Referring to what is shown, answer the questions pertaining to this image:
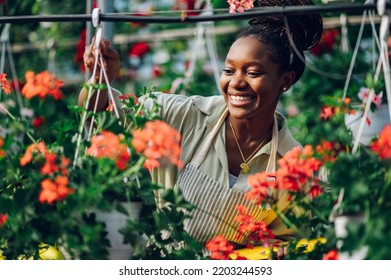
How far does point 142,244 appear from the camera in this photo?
2486 millimetres

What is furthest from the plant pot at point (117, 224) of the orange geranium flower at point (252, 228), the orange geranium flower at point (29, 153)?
the orange geranium flower at point (252, 228)

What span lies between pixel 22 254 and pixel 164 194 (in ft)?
1.47

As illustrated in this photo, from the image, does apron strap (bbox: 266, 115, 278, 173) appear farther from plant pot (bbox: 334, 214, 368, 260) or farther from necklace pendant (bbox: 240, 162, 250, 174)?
plant pot (bbox: 334, 214, 368, 260)

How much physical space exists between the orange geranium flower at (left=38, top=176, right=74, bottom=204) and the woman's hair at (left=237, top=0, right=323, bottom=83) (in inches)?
45.3

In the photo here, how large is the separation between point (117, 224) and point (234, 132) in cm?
94

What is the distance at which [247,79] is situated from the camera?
10.4 ft

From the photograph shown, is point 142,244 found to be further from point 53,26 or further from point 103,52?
point 53,26

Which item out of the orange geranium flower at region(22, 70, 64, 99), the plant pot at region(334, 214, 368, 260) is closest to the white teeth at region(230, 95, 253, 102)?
the orange geranium flower at region(22, 70, 64, 99)

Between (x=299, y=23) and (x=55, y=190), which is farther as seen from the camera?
(x=299, y=23)

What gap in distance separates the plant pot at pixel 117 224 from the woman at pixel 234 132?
67 centimetres

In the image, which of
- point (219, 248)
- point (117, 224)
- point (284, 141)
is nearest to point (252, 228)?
point (219, 248)

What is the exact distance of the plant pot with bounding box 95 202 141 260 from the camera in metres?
2.40

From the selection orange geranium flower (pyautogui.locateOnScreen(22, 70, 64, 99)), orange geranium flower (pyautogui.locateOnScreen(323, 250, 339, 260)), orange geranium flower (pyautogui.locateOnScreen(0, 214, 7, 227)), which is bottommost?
orange geranium flower (pyautogui.locateOnScreen(323, 250, 339, 260))

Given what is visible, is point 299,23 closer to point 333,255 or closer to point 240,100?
point 240,100
